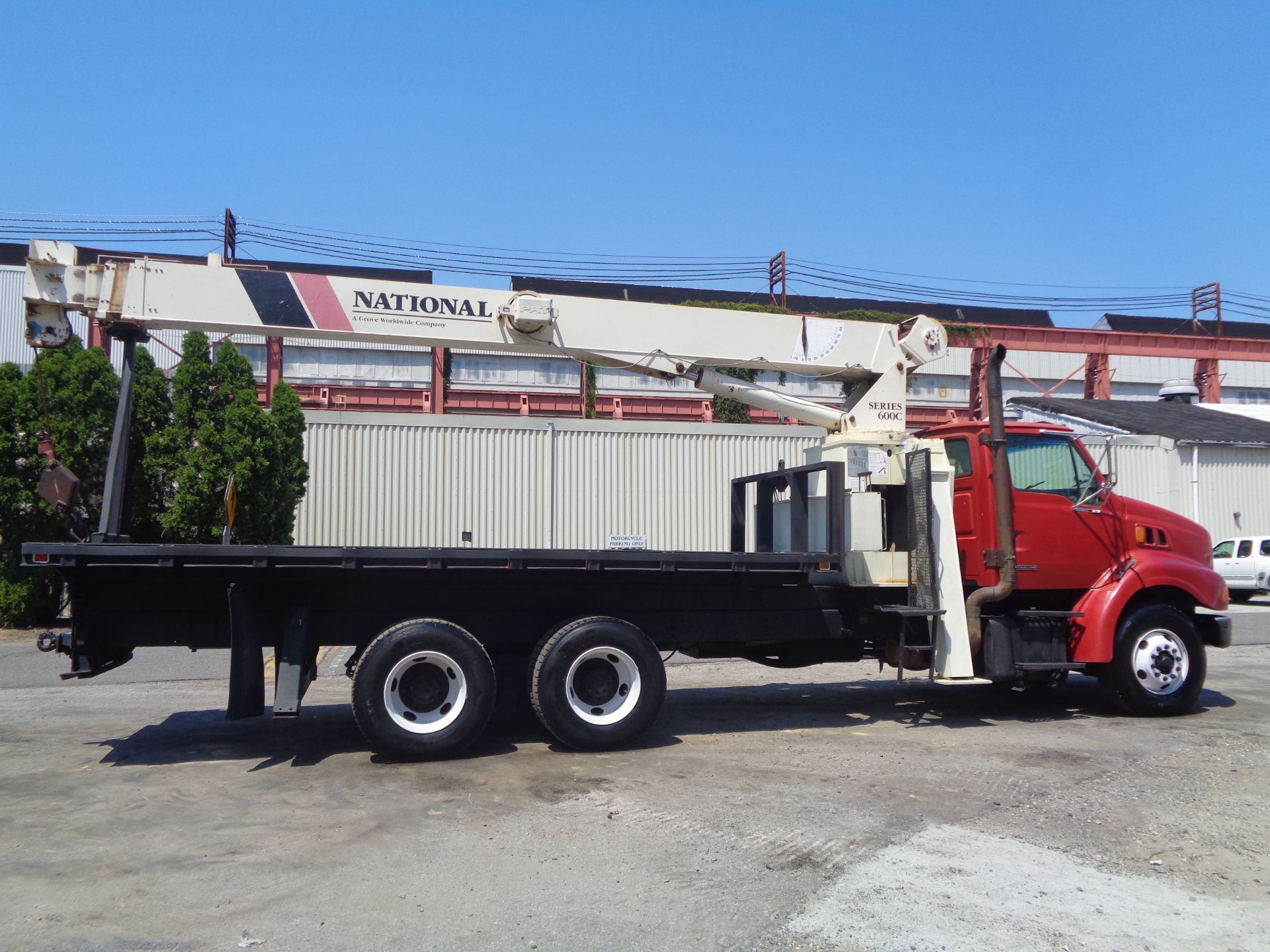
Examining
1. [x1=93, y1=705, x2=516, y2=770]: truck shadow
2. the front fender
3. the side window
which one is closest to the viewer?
[x1=93, y1=705, x2=516, y2=770]: truck shadow

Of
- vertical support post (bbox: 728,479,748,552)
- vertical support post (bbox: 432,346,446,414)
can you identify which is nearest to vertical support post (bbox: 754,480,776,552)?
vertical support post (bbox: 728,479,748,552)

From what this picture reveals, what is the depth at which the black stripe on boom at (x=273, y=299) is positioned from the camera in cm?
807

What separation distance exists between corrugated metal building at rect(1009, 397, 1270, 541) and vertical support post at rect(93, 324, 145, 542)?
21022mm

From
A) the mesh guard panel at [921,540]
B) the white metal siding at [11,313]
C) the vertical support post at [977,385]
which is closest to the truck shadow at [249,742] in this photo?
the mesh guard panel at [921,540]

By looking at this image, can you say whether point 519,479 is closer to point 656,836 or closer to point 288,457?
point 288,457

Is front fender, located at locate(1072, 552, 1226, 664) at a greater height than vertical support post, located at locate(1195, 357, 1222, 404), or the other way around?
vertical support post, located at locate(1195, 357, 1222, 404)

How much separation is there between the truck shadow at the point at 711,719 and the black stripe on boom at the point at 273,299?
3.45 meters

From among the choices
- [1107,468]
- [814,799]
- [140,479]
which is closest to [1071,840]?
[814,799]

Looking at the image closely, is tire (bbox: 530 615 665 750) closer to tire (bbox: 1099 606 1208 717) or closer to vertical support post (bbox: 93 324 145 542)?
vertical support post (bbox: 93 324 145 542)

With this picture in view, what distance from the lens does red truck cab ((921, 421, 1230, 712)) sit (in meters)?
8.82

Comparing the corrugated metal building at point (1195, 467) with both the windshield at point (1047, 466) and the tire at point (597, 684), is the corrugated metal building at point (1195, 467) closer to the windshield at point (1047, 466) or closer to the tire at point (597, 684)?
the windshield at point (1047, 466)

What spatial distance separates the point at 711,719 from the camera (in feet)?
29.3

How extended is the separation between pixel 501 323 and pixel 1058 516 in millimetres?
5398

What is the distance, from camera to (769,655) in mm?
9188
